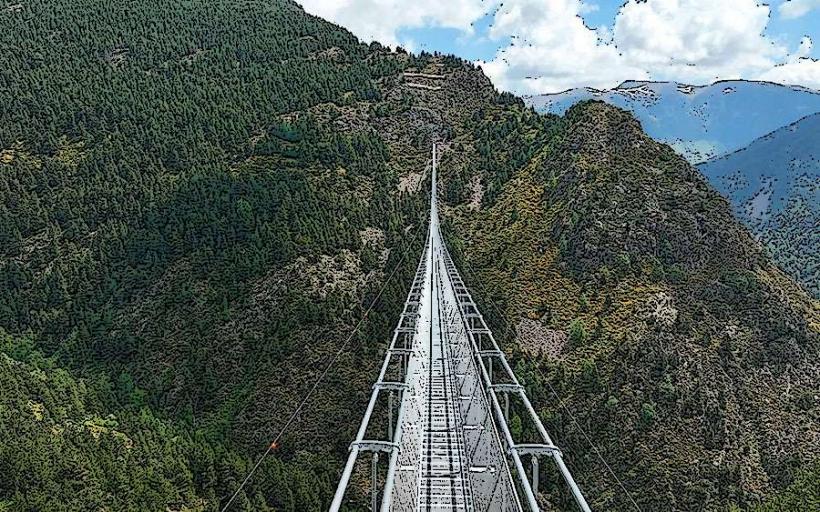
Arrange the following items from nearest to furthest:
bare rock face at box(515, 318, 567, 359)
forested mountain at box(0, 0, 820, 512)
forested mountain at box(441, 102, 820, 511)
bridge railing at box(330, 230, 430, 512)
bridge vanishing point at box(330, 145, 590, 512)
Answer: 1. bridge railing at box(330, 230, 430, 512)
2. bridge vanishing point at box(330, 145, 590, 512)
3. forested mountain at box(0, 0, 820, 512)
4. forested mountain at box(441, 102, 820, 511)
5. bare rock face at box(515, 318, 567, 359)

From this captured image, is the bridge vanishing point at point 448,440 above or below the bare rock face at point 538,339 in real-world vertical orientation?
above

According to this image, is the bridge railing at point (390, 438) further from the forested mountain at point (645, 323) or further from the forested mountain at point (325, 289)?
the forested mountain at point (645, 323)

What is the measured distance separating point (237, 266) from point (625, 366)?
102ft

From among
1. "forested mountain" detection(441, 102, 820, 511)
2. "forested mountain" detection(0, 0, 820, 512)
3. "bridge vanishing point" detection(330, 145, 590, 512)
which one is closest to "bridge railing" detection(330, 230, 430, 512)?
"bridge vanishing point" detection(330, 145, 590, 512)

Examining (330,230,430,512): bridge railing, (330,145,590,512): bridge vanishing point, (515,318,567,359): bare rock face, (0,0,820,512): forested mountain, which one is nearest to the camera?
(330,230,430,512): bridge railing

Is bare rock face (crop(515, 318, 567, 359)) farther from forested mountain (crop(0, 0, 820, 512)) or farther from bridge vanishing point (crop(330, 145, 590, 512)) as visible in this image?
bridge vanishing point (crop(330, 145, 590, 512))

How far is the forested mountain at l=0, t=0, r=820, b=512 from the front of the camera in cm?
3844

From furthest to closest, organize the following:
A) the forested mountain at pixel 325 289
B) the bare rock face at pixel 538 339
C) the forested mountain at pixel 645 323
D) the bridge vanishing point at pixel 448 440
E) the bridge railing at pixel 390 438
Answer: the bare rock face at pixel 538 339 < the forested mountain at pixel 645 323 < the forested mountain at pixel 325 289 < the bridge vanishing point at pixel 448 440 < the bridge railing at pixel 390 438

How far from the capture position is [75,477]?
3059cm

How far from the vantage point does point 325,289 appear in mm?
50562

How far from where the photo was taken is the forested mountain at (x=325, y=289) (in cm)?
3844

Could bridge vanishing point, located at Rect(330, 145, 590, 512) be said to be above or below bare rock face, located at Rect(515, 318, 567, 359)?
above

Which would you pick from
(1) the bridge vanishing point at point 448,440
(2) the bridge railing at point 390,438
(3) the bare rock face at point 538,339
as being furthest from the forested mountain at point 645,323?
(2) the bridge railing at point 390,438

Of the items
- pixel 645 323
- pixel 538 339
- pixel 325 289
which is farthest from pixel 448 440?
pixel 325 289
